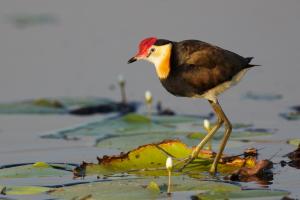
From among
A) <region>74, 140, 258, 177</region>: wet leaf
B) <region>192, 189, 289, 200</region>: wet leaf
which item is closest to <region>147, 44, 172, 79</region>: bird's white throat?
<region>74, 140, 258, 177</region>: wet leaf

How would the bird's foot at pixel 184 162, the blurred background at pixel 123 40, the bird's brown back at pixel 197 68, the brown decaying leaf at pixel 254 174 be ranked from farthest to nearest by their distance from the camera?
the blurred background at pixel 123 40, the bird's brown back at pixel 197 68, the bird's foot at pixel 184 162, the brown decaying leaf at pixel 254 174

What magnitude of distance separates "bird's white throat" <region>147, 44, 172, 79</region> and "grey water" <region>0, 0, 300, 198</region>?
1449 mm

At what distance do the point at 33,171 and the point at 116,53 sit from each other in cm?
722

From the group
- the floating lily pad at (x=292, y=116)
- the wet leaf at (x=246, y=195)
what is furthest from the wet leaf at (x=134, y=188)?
the floating lily pad at (x=292, y=116)

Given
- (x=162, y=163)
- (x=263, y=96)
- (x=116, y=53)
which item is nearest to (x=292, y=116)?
(x=263, y=96)

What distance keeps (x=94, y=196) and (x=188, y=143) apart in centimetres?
275

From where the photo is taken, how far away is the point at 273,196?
Result: 25.7 feet

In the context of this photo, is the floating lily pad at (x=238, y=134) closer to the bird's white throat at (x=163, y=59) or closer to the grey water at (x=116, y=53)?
the grey water at (x=116, y=53)

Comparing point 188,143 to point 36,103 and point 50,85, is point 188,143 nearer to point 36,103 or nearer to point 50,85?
point 36,103

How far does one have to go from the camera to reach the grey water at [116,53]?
469 inches

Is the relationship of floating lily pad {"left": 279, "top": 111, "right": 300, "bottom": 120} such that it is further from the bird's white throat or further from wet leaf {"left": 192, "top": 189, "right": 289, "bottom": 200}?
wet leaf {"left": 192, "top": 189, "right": 289, "bottom": 200}

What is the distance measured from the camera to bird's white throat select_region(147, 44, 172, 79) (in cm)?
920

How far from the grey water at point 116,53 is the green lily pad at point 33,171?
96 centimetres

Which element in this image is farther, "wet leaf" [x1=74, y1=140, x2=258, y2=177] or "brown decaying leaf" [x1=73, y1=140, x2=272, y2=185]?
"wet leaf" [x1=74, y1=140, x2=258, y2=177]
